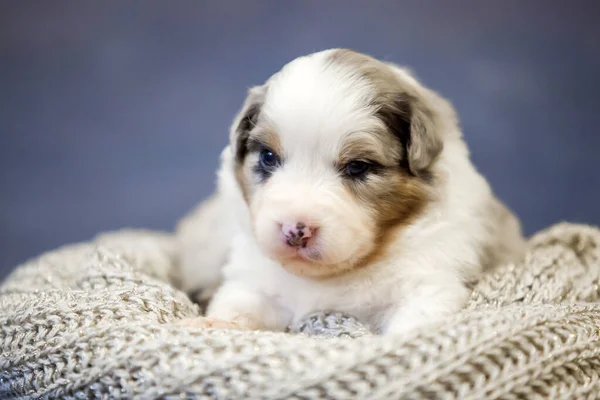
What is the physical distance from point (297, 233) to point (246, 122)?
23.0 inches

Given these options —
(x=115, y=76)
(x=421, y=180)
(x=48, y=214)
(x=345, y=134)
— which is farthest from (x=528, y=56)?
(x=48, y=214)

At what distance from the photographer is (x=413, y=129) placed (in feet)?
6.93

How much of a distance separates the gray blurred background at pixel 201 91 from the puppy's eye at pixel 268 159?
948mm

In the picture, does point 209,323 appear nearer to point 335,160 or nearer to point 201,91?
point 335,160

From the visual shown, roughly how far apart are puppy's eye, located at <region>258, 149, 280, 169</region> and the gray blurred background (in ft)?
3.11

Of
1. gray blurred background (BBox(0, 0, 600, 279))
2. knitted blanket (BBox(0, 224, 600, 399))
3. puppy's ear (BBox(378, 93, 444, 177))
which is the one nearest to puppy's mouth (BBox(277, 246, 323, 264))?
knitted blanket (BBox(0, 224, 600, 399))

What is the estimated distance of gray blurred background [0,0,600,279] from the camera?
325 cm

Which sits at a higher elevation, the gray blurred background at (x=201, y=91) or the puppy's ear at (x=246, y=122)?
the gray blurred background at (x=201, y=91)

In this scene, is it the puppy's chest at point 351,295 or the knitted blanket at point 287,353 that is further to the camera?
the puppy's chest at point 351,295

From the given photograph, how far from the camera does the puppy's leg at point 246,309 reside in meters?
2.19

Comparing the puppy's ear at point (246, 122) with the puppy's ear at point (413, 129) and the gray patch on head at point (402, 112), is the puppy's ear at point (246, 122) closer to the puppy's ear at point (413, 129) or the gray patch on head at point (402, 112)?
the gray patch on head at point (402, 112)

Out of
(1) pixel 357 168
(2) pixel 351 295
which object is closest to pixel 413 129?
(1) pixel 357 168

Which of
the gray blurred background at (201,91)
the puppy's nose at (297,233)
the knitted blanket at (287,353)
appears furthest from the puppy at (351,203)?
the gray blurred background at (201,91)

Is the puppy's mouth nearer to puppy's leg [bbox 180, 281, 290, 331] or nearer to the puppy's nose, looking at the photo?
the puppy's nose
